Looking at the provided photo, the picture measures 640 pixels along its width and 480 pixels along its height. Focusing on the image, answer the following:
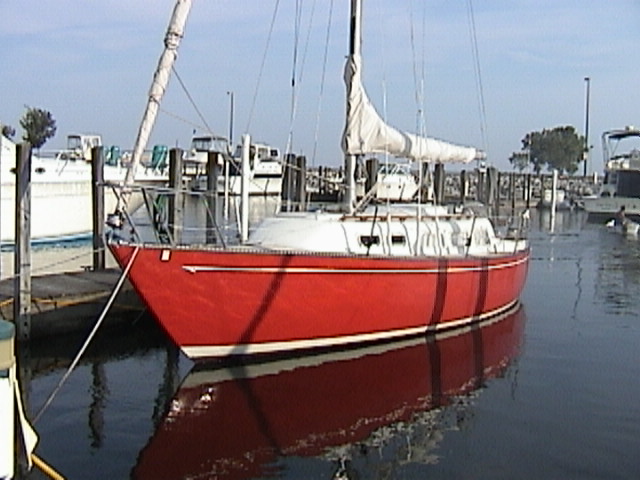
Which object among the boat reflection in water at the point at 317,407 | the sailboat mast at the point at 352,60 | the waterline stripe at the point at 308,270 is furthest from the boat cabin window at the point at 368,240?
the boat reflection in water at the point at 317,407

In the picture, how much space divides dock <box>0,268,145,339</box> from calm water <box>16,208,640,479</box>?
37 cm

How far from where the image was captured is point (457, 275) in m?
16.3

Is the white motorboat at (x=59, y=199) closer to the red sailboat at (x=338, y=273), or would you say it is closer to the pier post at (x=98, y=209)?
the pier post at (x=98, y=209)

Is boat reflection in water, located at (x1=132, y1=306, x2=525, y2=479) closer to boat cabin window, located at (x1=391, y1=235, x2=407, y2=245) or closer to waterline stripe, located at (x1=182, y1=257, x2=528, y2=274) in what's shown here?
waterline stripe, located at (x1=182, y1=257, x2=528, y2=274)

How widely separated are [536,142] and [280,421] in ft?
331

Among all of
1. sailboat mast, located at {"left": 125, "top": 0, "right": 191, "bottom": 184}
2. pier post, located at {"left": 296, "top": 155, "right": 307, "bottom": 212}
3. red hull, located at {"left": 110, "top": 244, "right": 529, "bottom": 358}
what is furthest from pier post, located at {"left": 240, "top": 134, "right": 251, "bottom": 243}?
pier post, located at {"left": 296, "top": 155, "right": 307, "bottom": 212}

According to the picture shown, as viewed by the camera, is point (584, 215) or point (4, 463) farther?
point (584, 215)

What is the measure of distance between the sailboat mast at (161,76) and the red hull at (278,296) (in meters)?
1.49

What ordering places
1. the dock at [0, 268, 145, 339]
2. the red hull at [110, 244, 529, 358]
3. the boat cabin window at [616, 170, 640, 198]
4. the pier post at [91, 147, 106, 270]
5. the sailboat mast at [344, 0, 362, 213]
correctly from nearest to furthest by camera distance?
the red hull at [110, 244, 529, 358] < the dock at [0, 268, 145, 339] < the sailboat mast at [344, 0, 362, 213] < the pier post at [91, 147, 106, 270] < the boat cabin window at [616, 170, 640, 198]

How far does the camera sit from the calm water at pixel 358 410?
384 inches

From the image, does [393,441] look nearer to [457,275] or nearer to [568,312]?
[457,275]

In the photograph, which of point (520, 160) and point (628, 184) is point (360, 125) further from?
point (520, 160)

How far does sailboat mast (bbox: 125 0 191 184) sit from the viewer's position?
11844 mm

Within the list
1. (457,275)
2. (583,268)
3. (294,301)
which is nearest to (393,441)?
(294,301)
